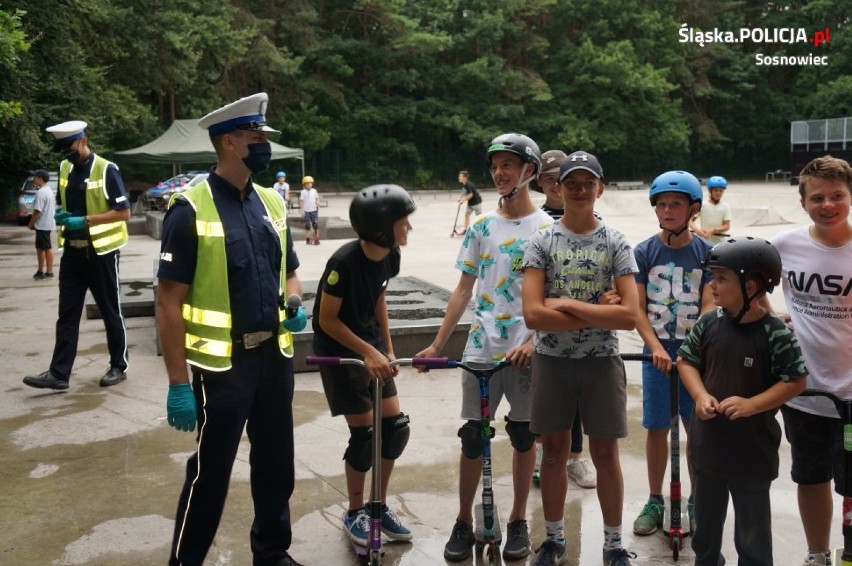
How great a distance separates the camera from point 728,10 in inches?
2266

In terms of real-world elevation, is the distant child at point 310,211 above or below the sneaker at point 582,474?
above

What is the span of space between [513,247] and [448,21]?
4701cm

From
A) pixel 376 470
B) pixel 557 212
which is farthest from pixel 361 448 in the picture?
pixel 557 212

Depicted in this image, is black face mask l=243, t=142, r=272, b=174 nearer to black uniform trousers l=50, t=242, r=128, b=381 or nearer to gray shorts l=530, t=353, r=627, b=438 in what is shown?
gray shorts l=530, t=353, r=627, b=438

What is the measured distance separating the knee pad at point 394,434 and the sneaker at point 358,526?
0.35 m

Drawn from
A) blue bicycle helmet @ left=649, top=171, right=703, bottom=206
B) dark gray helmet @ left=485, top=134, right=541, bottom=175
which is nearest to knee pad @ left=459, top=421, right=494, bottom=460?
dark gray helmet @ left=485, top=134, right=541, bottom=175

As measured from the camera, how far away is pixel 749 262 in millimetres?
3352

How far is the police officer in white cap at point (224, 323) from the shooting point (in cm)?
352

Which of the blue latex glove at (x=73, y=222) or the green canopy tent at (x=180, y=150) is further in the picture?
the green canopy tent at (x=180, y=150)

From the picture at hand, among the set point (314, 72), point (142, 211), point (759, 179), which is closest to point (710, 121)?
point (759, 179)

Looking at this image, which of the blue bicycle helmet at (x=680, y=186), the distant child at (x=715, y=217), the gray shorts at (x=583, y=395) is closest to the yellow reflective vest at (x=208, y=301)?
the gray shorts at (x=583, y=395)

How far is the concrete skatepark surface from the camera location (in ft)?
14.1

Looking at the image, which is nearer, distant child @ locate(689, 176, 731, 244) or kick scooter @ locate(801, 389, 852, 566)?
kick scooter @ locate(801, 389, 852, 566)

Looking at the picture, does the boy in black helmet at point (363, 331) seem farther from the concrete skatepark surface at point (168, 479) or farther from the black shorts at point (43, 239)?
the black shorts at point (43, 239)
